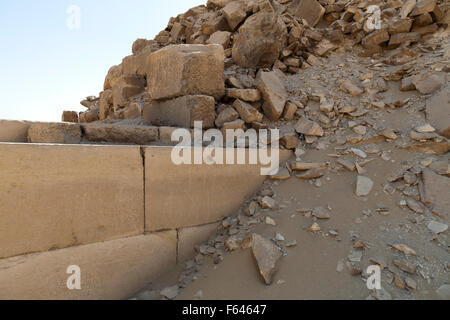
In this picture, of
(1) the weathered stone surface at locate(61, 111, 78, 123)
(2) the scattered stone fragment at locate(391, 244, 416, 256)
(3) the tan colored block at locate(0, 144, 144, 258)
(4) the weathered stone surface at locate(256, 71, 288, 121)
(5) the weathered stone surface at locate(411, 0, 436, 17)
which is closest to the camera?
(3) the tan colored block at locate(0, 144, 144, 258)

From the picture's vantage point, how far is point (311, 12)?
15.6 ft

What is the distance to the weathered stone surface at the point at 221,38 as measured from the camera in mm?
4570

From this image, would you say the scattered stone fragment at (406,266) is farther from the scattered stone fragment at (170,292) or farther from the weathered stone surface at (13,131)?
the weathered stone surface at (13,131)

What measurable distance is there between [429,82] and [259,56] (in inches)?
84.0

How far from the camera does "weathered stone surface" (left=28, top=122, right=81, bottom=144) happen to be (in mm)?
2240

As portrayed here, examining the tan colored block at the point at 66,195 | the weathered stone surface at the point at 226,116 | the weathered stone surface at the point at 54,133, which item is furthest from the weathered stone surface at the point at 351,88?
the weathered stone surface at the point at 54,133

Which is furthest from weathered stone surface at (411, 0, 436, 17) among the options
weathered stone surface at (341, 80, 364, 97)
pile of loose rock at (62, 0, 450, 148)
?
weathered stone surface at (341, 80, 364, 97)

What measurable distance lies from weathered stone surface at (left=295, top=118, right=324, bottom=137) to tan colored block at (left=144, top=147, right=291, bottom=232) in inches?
30.4

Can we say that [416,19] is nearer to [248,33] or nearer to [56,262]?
[248,33]

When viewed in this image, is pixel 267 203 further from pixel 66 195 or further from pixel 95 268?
pixel 66 195

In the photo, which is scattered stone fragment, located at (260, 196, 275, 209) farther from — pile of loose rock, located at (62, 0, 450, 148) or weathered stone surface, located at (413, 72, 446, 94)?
weathered stone surface, located at (413, 72, 446, 94)

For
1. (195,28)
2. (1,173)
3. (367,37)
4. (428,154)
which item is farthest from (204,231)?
(195,28)

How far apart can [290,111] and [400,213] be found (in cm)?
161

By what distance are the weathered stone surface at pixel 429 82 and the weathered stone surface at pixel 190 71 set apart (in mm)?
2274
